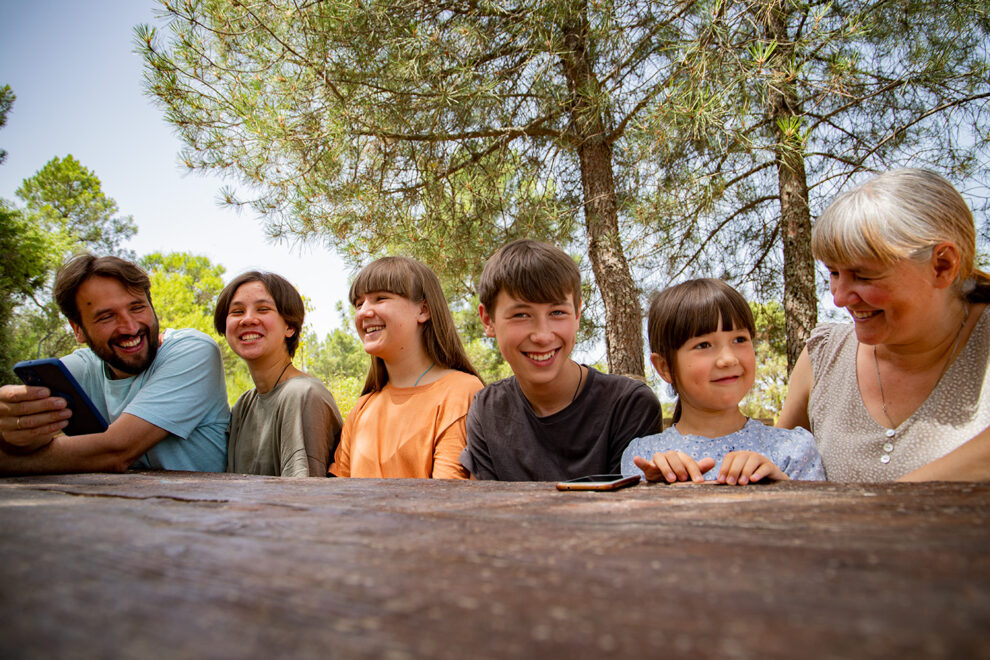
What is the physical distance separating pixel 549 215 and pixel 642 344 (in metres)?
1.11

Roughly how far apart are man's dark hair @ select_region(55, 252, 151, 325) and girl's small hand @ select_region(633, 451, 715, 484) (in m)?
1.98

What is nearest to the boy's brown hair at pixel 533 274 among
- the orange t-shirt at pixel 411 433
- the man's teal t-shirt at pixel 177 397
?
the orange t-shirt at pixel 411 433

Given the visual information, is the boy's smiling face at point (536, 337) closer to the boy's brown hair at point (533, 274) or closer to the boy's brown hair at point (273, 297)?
the boy's brown hair at point (533, 274)

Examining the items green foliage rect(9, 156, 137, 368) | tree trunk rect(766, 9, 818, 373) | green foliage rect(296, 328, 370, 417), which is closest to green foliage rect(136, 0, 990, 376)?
tree trunk rect(766, 9, 818, 373)

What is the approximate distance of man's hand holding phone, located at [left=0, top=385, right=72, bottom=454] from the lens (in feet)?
6.07

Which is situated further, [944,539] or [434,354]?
[434,354]

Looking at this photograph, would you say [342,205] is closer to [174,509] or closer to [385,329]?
[385,329]

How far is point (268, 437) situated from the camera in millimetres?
2332

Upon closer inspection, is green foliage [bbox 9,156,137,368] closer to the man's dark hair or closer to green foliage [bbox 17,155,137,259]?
green foliage [bbox 17,155,137,259]

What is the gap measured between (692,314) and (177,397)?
5.82 feet

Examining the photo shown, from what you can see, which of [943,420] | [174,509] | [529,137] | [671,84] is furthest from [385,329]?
[529,137]

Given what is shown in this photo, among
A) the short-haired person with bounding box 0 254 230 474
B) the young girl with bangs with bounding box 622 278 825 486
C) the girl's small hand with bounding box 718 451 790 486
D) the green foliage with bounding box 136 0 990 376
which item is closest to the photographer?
the girl's small hand with bounding box 718 451 790 486

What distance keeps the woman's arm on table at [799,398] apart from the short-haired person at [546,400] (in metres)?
0.38

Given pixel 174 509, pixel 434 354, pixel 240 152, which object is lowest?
pixel 174 509
